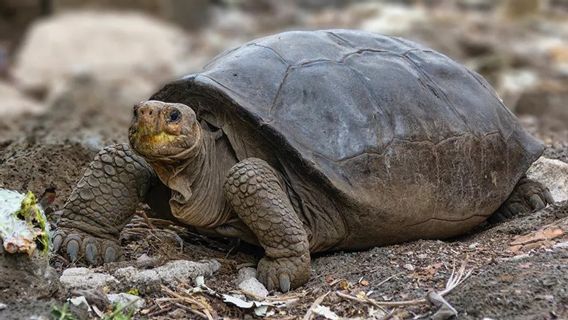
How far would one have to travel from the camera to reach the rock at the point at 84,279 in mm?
3162

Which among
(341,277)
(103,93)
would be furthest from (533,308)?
(103,93)

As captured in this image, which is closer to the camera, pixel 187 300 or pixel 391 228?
pixel 187 300

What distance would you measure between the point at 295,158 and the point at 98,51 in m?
11.8

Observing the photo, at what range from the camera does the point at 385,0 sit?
20.1 m

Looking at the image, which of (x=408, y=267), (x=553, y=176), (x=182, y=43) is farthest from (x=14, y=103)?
(x=408, y=267)

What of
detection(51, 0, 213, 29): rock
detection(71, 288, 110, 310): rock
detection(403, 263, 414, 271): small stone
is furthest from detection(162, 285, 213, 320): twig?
detection(51, 0, 213, 29): rock

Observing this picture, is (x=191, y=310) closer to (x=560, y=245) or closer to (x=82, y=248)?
(x=82, y=248)

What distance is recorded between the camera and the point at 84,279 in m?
3.25

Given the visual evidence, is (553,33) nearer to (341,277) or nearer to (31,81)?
(31,81)

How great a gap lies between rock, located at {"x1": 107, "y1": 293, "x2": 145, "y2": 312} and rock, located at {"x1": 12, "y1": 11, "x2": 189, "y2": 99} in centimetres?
996

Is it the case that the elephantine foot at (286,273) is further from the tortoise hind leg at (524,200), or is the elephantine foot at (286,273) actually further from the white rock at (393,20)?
the white rock at (393,20)

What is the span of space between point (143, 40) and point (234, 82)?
1207cm

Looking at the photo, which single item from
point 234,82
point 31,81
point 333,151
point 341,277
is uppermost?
point 234,82

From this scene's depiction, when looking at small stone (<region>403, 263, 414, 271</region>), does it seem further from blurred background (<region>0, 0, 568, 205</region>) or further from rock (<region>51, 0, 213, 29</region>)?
rock (<region>51, 0, 213, 29</region>)
